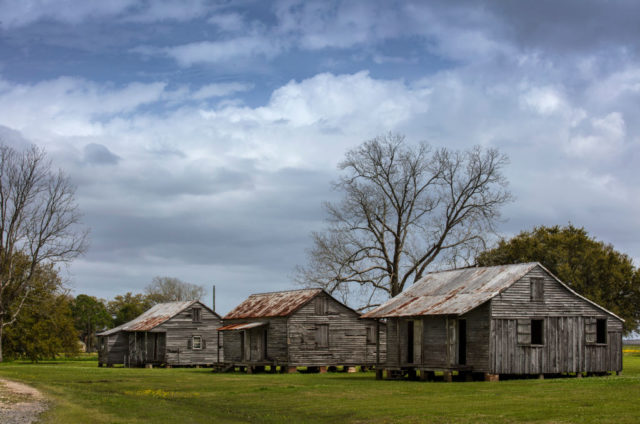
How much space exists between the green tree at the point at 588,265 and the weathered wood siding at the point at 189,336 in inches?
898

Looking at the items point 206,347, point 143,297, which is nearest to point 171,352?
point 206,347

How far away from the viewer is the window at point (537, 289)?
3706cm

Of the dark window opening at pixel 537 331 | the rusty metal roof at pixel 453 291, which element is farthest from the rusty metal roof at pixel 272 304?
the dark window opening at pixel 537 331

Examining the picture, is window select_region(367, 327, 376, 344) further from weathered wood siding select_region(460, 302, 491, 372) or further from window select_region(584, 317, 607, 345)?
window select_region(584, 317, 607, 345)

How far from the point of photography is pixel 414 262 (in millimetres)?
59406

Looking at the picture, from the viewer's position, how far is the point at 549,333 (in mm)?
37188

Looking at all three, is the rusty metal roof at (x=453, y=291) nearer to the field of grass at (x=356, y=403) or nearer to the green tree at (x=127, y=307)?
the field of grass at (x=356, y=403)

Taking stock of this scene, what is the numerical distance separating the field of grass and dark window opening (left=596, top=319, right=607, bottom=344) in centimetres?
733

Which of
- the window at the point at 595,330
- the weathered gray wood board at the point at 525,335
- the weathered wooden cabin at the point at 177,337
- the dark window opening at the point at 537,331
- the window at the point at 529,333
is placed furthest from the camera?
the weathered wooden cabin at the point at 177,337

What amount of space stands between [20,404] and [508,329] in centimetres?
2065

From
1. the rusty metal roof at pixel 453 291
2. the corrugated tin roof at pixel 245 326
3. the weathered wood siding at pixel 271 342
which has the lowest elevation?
the weathered wood siding at pixel 271 342

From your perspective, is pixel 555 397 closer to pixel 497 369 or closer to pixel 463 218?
pixel 497 369

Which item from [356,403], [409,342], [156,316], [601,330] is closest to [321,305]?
[409,342]

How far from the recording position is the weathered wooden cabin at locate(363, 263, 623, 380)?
118 feet
